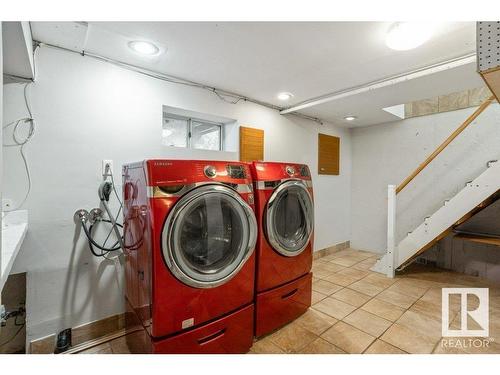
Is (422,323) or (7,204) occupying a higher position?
(7,204)

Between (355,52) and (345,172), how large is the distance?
251 cm

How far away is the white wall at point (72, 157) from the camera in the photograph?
5.13ft

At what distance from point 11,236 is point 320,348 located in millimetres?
1972

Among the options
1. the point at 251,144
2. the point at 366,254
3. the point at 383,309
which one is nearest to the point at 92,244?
the point at 251,144

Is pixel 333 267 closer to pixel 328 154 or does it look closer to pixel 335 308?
pixel 335 308

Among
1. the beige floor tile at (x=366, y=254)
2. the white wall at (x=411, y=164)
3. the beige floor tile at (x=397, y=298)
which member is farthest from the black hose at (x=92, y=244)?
the white wall at (x=411, y=164)

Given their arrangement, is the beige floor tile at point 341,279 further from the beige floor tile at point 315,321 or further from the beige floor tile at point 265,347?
the beige floor tile at point 265,347

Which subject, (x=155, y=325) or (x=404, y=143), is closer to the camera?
(x=155, y=325)

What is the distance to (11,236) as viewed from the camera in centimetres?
122

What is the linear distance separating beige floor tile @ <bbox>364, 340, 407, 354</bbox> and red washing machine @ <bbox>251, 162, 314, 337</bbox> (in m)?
0.57
